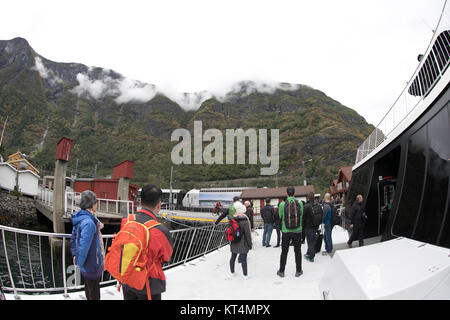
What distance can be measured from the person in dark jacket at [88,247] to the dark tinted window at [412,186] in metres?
3.83

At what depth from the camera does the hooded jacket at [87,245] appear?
2.77 meters

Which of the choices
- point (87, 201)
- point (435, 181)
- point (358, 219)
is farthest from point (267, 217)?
point (87, 201)

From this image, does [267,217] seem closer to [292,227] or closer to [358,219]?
[358,219]

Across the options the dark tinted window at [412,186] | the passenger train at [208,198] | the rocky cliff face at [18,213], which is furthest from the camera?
the passenger train at [208,198]

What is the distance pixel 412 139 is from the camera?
3.87 meters

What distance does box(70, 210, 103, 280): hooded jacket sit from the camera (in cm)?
277

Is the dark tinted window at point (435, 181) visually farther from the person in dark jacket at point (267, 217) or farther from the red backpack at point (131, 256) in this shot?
the person in dark jacket at point (267, 217)

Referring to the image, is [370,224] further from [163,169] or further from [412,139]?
[163,169]

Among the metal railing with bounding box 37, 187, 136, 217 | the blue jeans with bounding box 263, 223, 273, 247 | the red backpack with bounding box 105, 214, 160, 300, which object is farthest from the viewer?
the metal railing with bounding box 37, 187, 136, 217

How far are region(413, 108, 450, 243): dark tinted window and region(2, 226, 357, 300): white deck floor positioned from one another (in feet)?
5.20

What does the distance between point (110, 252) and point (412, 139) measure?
13.7 feet

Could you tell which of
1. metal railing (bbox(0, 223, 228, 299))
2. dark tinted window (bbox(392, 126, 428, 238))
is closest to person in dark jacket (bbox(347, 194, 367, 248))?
dark tinted window (bbox(392, 126, 428, 238))

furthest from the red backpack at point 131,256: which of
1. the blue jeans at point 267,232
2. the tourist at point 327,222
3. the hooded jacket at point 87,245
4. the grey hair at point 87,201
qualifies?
the blue jeans at point 267,232

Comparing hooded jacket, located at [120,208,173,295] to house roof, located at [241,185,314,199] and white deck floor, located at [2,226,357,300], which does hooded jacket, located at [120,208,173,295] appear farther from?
house roof, located at [241,185,314,199]
